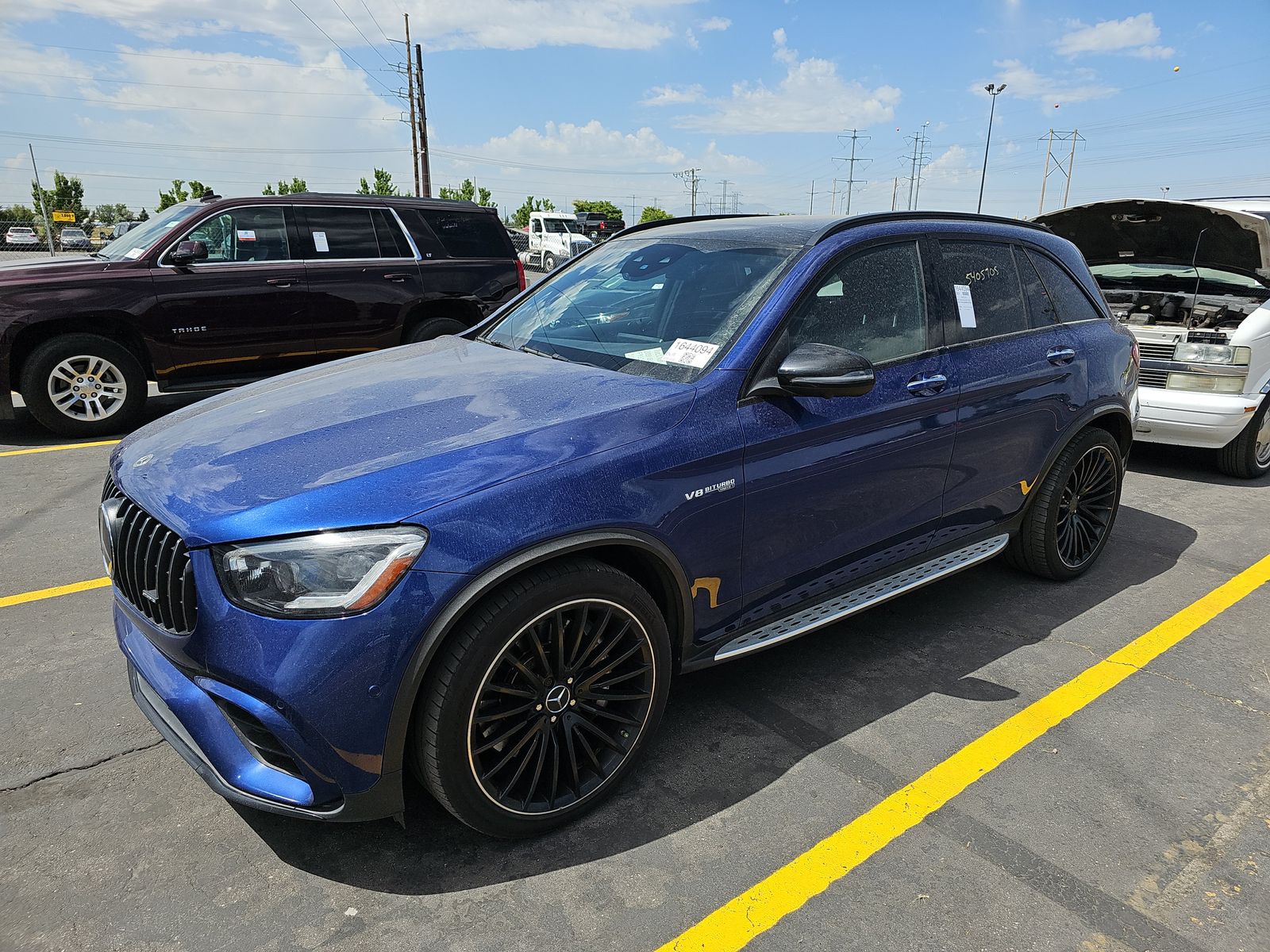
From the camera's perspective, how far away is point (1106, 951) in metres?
2.05

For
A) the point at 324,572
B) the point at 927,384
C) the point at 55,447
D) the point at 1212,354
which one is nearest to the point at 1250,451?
the point at 1212,354

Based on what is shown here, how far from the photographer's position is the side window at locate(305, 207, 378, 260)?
7566 millimetres

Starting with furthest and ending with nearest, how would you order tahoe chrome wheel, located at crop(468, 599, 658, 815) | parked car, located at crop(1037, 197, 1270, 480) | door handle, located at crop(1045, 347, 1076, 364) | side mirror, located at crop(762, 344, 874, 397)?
parked car, located at crop(1037, 197, 1270, 480) < door handle, located at crop(1045, 347, 1076, 364) < side mirror, located at crop(762, 344, 874, 397) < tahoe chrome wheel, located at crop(468, 599, 658, 815)

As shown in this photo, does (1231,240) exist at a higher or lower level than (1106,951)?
higher

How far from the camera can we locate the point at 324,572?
1978mm

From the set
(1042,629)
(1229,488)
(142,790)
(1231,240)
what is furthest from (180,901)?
(1231,240)

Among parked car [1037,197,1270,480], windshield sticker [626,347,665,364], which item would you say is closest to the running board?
windshield sticker [626,347,665,364]

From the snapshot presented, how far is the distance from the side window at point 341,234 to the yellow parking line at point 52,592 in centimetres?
429

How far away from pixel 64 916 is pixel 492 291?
7066mm

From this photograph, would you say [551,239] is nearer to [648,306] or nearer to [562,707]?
[648,306]

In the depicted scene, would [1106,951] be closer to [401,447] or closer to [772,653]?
[772,653]

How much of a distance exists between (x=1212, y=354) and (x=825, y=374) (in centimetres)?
483

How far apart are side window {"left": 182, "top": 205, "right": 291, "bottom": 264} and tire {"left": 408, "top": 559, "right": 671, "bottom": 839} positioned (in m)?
6.33

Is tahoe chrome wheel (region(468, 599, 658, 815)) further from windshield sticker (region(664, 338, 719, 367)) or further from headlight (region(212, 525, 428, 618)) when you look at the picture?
windshield sticker (region(664, 338, 719, 367))
